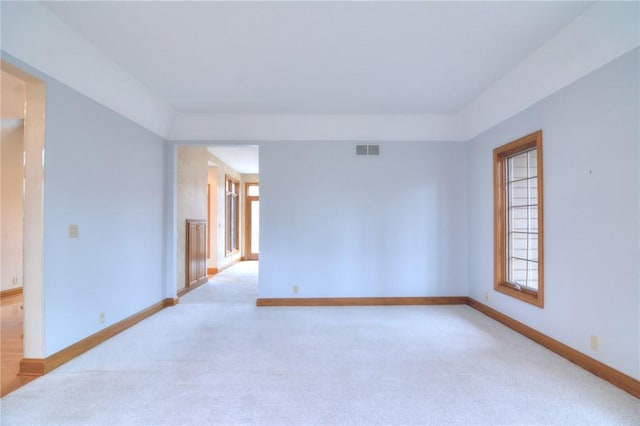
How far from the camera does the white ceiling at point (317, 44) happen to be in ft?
7.95

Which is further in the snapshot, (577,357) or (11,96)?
(11,96)

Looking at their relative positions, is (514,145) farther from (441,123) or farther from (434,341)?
(434,341)

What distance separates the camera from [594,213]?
2607 millimetres

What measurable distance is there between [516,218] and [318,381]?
3.26 meters

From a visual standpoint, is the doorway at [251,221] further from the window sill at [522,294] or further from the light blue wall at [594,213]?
the light blue wall at [594,213]

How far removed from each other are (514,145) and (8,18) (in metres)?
4.87

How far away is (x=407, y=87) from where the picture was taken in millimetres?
3820

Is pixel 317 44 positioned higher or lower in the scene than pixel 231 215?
higher

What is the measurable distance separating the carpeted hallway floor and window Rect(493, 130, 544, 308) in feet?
2.25

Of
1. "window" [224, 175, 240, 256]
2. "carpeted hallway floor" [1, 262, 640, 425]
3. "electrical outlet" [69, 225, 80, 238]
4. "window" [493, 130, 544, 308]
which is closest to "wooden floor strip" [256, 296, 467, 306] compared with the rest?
"carpeted hallway floor" [1, 262, 640, 425]

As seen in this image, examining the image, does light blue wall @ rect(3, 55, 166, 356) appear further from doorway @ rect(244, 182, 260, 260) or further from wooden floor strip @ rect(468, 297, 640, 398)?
doorway @ rect(244, 182, 260, 260)

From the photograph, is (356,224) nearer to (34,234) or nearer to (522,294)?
(522,294)

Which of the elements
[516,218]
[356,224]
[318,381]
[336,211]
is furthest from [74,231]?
[516,218]

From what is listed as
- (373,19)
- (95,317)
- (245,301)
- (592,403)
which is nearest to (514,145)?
(373,19)
